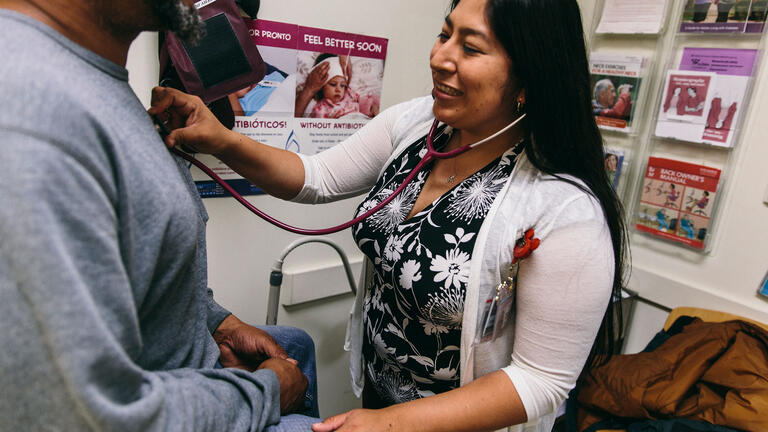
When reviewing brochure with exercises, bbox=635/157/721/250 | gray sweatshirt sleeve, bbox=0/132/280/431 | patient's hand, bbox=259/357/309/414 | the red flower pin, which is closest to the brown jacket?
brochure with exercises, bbox=635/157/721/250

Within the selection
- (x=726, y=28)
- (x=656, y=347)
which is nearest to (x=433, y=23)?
(x=726, y=28)

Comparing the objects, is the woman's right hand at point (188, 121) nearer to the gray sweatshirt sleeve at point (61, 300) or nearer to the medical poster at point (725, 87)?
the gray sweatshirt sleeve at point (61, 300)

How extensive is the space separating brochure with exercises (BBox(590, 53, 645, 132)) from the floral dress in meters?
1.08

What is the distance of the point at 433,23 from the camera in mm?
1722

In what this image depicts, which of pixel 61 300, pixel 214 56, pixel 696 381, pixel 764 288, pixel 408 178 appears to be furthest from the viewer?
pixel 764 288

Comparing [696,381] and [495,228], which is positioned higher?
[495,228]

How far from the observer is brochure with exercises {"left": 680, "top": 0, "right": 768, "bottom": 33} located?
Result: 1.49m

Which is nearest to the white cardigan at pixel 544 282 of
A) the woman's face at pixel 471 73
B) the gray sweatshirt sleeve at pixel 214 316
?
the woman's face at pixel 471 73

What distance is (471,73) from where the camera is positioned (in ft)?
2.86

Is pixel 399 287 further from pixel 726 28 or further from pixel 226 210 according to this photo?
pixel 726 28

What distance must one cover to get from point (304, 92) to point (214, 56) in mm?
330

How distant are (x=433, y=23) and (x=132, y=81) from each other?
1.03 m

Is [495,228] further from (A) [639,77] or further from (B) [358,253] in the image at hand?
(A) [639,77]

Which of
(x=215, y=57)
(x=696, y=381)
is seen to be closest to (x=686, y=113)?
(x=696, y=381)
